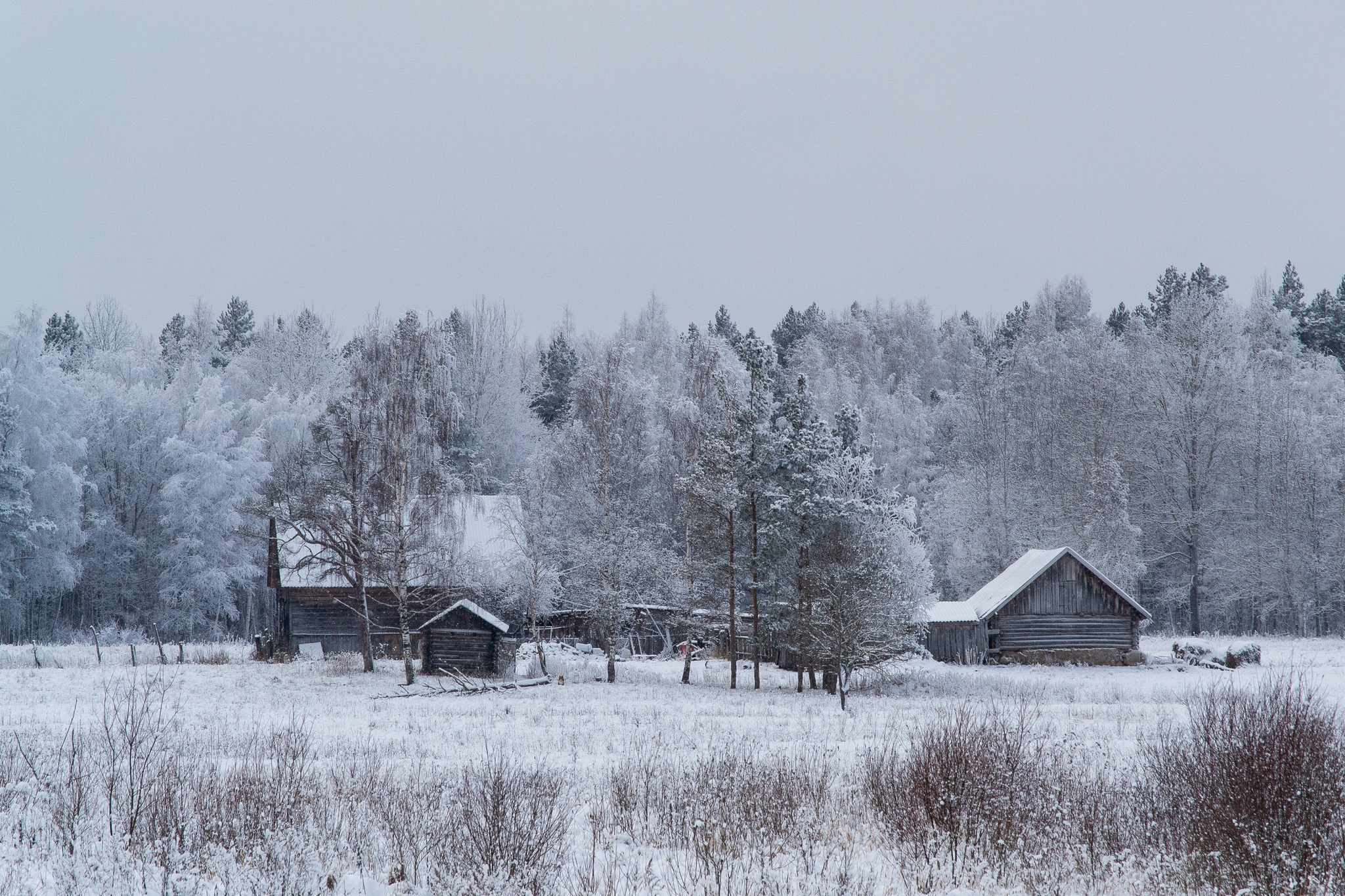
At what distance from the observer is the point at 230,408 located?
51.1 meters

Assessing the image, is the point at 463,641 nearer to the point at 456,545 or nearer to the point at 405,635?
the point at 405,635

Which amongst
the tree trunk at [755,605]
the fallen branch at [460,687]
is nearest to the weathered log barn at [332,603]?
the fallen branch at [460,687]

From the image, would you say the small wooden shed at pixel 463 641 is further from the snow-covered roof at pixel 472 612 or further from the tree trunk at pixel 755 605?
the tree trunk at pixel 755 605

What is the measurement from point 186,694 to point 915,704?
18705mm

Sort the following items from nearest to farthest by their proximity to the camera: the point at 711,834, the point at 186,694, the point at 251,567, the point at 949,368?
the point at 711,834 → the point at 186,694 → the point at 251,567 → the point at 949,368

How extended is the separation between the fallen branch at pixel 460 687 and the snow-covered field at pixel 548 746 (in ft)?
1.46

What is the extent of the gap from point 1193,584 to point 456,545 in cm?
4019

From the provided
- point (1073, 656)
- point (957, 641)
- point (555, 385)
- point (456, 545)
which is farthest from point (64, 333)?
point (1073, 656)

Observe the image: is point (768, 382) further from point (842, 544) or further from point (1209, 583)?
point (1209, 583)

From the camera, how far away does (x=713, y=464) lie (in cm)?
3114

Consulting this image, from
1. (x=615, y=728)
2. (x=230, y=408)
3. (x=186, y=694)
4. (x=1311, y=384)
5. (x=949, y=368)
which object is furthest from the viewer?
(x=949, y=368)

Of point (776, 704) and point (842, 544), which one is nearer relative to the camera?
point (776, 704)

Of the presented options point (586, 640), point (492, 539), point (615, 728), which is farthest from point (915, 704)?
point (586, 640)

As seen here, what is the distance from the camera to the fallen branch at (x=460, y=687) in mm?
26219
